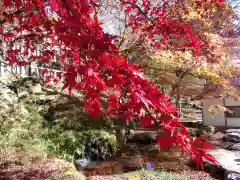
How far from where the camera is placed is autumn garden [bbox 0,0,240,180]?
2.13 meters

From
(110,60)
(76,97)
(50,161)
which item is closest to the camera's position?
(110,60)

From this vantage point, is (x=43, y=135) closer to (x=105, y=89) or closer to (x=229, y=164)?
(x=229, y=164)

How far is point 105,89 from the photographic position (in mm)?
2066

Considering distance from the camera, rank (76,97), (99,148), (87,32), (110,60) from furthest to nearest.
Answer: (76,97), (99,148), (87,32), (110,60)

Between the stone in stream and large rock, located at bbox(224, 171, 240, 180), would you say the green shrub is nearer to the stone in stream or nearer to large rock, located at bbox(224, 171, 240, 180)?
the stone in stream

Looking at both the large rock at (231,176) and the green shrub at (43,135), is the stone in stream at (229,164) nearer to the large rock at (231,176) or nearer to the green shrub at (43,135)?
the large rock at (231,176)

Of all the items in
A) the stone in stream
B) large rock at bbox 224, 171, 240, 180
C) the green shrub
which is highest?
the green shrub

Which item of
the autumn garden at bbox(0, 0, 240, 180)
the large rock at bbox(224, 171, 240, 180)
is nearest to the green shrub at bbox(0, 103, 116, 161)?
the autumn garden at bbox(0, 0, 240, 180)

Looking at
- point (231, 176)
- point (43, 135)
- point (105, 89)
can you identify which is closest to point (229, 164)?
point (231, 176)

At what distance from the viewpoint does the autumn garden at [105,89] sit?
2.13 m

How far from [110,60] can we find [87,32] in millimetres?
372

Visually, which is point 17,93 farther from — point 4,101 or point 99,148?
point 99,148

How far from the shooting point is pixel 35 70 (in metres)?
12.6

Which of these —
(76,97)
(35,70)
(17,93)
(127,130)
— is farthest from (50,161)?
(35,70)
